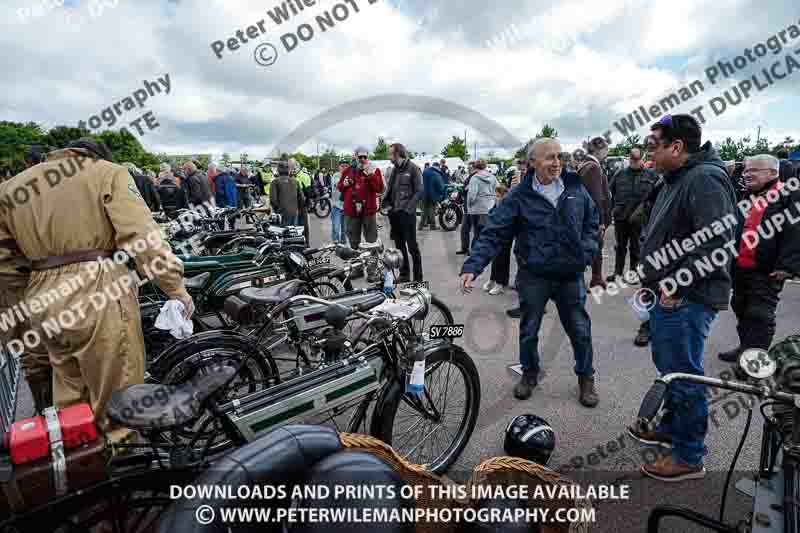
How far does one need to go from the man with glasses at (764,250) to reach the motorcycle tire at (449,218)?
29.9ft

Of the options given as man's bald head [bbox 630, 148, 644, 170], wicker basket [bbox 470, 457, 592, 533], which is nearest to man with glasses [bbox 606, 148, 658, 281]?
man's bald head [bbox 630, 148, 644, 170]

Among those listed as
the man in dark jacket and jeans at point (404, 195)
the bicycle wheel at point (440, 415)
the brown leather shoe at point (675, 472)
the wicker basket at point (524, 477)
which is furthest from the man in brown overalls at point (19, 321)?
the man in dark jacket and jeans at point (404, 195)

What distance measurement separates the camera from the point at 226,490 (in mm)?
1141

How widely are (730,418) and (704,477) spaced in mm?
780

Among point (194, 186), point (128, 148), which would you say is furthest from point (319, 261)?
point (128, 148)

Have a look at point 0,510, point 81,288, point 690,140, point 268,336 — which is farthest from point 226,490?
point 690,140

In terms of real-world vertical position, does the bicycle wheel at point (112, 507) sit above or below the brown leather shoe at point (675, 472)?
above

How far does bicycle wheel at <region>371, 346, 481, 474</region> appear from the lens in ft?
8.44

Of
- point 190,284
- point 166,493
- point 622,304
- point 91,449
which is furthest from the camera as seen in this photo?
point 622,304

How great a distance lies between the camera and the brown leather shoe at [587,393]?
10.7 ft

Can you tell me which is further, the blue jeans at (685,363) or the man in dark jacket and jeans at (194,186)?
the man in dark jacket and jeans at (194,186)

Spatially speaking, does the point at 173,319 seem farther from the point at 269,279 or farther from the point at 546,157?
the point at 546,157

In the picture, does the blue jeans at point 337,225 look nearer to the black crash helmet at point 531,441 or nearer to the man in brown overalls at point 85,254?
the man in brown overalls at point 85,254

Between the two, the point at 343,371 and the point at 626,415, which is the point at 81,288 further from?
the point at 626,415
